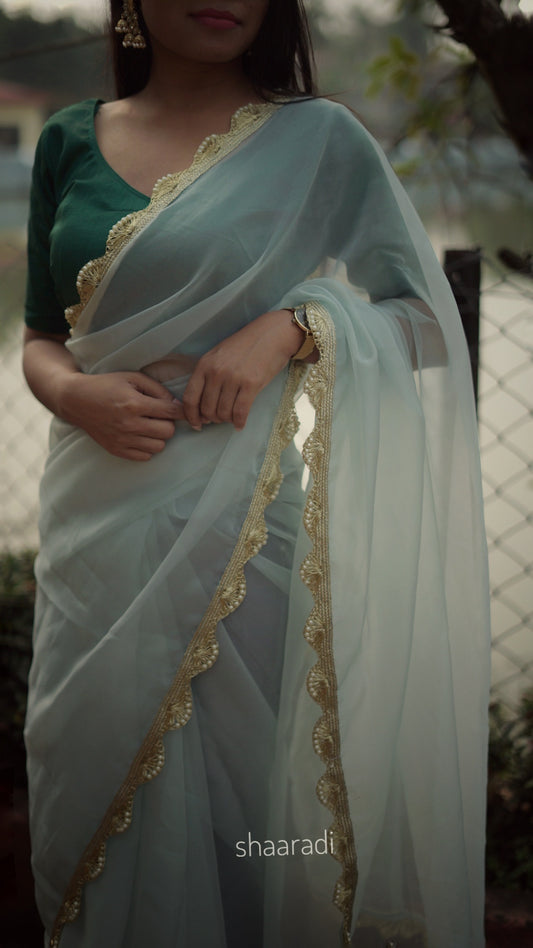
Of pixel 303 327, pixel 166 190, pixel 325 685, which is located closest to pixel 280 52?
pixel 166 190

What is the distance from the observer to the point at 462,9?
0.68 meters

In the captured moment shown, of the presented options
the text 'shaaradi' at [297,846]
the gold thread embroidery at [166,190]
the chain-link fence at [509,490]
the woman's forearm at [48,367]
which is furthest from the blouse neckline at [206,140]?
the text 'shaaradi' at [297,846]

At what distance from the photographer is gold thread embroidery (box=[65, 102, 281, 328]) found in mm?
954

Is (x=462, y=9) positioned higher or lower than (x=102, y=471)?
higher

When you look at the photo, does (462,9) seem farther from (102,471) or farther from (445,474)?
(102,471)

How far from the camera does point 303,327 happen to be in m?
0.94

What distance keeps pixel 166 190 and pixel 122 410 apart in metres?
0.25

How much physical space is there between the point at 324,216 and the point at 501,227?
1741 millimetres

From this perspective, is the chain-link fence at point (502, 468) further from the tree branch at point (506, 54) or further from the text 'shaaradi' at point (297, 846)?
the text 'shaaradi' at point (297, 846)

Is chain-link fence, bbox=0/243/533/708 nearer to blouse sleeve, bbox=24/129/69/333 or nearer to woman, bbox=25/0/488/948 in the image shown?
woman, bbox=25/0/488/948

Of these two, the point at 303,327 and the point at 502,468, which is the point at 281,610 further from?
the point at 502,468

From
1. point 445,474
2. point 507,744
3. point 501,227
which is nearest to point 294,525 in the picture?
point 445,474

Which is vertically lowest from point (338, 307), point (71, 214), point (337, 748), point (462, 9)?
point (337, 748)

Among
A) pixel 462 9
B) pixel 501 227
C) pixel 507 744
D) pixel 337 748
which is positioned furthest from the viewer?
pixel 501 227
